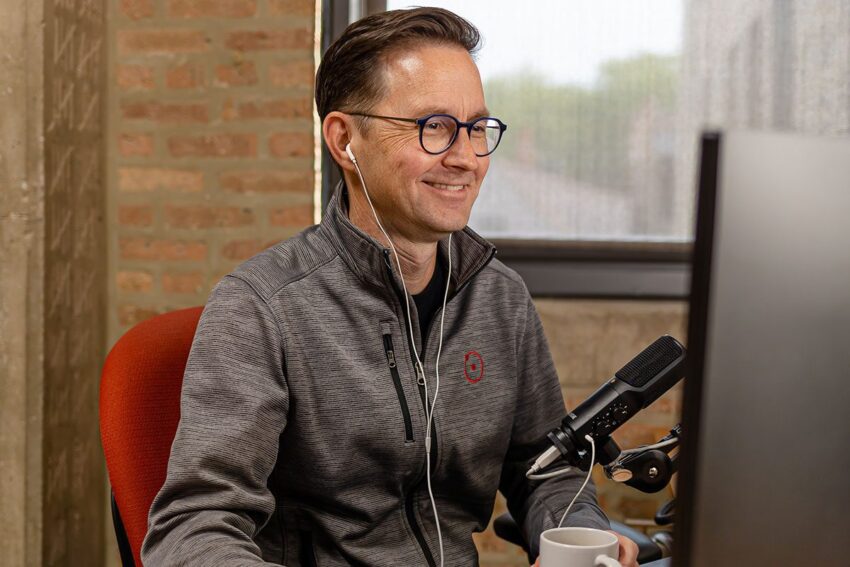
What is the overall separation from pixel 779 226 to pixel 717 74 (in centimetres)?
210

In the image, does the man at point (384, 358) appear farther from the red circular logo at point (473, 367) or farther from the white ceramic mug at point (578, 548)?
the white ceramic mug at point (578, 548)

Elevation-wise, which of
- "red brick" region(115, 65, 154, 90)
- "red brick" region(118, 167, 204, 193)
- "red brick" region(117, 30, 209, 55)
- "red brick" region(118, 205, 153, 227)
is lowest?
"red brick" region(118, 205, 153, 227)

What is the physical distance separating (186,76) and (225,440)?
1.45 m

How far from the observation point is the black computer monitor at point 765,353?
0.53 m

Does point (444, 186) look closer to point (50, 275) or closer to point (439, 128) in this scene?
point (439, 128)

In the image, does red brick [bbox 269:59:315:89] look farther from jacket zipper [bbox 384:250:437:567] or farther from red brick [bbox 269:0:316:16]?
jacket zipper [bbox 384:250:437:567]

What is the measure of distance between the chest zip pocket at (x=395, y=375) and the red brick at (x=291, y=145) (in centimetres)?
107

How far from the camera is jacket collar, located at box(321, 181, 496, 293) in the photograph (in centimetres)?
138

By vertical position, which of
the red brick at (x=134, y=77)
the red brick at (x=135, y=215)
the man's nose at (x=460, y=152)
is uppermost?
the red brick at (x=134, y=77)

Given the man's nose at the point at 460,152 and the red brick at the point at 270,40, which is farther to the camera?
the red brick at the point at 270,40

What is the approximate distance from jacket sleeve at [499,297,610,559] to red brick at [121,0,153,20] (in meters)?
1.36

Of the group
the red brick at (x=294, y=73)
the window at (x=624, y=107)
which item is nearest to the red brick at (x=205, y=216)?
the red brick at (x=294, y=73)

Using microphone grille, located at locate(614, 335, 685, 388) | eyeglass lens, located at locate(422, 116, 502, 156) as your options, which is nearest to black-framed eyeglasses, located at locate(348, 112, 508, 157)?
eyeglass lens, located at locate(422, 116, 502, 156)

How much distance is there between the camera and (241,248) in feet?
7.81
